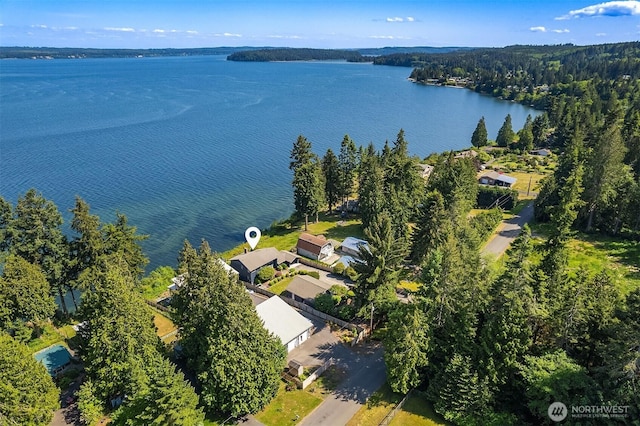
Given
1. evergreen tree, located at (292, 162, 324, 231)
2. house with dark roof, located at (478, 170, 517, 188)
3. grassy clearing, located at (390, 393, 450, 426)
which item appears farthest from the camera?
house with dark roof, located at (478, 170, 517, 188)

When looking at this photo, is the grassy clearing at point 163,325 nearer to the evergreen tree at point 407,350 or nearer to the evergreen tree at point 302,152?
the evergreen tree at point 407,350

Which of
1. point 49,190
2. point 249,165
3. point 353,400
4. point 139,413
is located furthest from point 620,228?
point 49,190

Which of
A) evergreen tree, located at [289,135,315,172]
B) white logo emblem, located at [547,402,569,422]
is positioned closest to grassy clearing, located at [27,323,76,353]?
evergreen tree, located at [289,135,315,172]

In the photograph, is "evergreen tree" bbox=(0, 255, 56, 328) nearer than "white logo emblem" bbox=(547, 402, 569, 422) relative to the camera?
No

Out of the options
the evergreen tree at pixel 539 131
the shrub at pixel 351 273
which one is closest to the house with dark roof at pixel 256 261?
the shrub at pixel 351 273

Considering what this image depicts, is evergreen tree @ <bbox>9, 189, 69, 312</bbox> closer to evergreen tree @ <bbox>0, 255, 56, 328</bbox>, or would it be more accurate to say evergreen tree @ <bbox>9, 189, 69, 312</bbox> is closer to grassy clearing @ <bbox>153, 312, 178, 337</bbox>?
evergreen tree @ <bbox>0, 255, 56, 328</bbox>

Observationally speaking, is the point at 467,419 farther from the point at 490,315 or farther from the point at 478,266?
the point at 478,266
